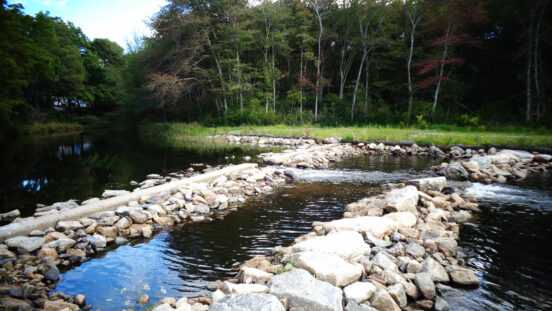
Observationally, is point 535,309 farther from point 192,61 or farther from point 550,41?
point 192,61

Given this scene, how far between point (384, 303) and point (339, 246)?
0.84m

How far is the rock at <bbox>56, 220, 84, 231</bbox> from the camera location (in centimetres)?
410

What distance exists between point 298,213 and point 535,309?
339 centimetres

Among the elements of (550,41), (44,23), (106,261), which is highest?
(44,23)

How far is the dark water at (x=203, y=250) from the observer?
3053 mm

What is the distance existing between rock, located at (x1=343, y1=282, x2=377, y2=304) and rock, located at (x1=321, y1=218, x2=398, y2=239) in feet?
3.92

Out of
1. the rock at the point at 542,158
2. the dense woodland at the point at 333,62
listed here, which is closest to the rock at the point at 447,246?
the rock at the point at 542,158

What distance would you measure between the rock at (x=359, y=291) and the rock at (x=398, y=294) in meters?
0.17

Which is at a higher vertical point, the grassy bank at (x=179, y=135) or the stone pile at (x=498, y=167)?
the grassy bank at (x=179, y=135)

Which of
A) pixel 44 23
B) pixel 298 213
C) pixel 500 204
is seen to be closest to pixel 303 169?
pixel 298 213

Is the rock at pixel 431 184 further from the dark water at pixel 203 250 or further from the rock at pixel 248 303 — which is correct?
the rock at pixel 248 303

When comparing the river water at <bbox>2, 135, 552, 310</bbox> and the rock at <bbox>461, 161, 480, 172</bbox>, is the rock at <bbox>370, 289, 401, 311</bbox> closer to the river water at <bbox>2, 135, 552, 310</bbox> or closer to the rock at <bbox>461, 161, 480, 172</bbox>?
Result: the river water at <bbox>2, 135, 552, 310</bbox>

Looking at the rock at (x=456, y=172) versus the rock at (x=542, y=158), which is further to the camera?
the rock at (x=542, y=158)

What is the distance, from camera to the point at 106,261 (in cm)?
363
